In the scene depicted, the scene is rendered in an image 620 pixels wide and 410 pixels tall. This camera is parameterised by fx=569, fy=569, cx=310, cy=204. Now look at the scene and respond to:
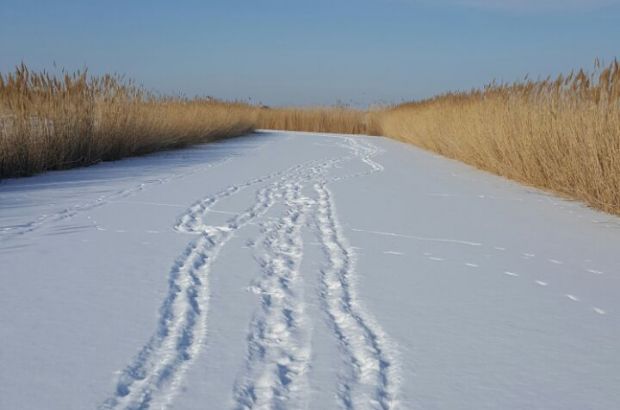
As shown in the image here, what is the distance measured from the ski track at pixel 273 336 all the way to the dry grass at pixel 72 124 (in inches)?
128

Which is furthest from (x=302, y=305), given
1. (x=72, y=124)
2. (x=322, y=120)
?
(x=322, y=120)

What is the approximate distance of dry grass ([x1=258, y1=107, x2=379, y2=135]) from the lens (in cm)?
2352

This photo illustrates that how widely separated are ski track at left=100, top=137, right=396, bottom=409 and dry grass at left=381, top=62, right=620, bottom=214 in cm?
248

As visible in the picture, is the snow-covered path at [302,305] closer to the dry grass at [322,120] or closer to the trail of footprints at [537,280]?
the trail of footprints at [537,280]

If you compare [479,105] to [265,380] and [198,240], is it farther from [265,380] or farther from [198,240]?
[265,380]

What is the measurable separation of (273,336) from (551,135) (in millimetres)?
4633

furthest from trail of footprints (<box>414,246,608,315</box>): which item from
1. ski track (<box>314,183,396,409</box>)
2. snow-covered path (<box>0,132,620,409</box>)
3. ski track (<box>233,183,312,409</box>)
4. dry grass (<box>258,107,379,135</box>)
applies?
dry grass (<box>258,107,379,135</box>)

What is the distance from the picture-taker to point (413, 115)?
1491 cm

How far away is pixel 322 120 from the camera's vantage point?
24234mm

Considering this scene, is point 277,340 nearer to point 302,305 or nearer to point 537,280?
point 302,305

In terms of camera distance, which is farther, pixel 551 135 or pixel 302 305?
pixel 551 135

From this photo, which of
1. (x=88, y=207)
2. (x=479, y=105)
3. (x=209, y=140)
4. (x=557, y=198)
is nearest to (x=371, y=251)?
(x=88, y=207)

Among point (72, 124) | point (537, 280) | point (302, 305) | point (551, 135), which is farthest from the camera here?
point (72, 124)

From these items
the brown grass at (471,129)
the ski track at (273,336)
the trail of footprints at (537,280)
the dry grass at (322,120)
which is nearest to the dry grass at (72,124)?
the brown grass at (471,129)
